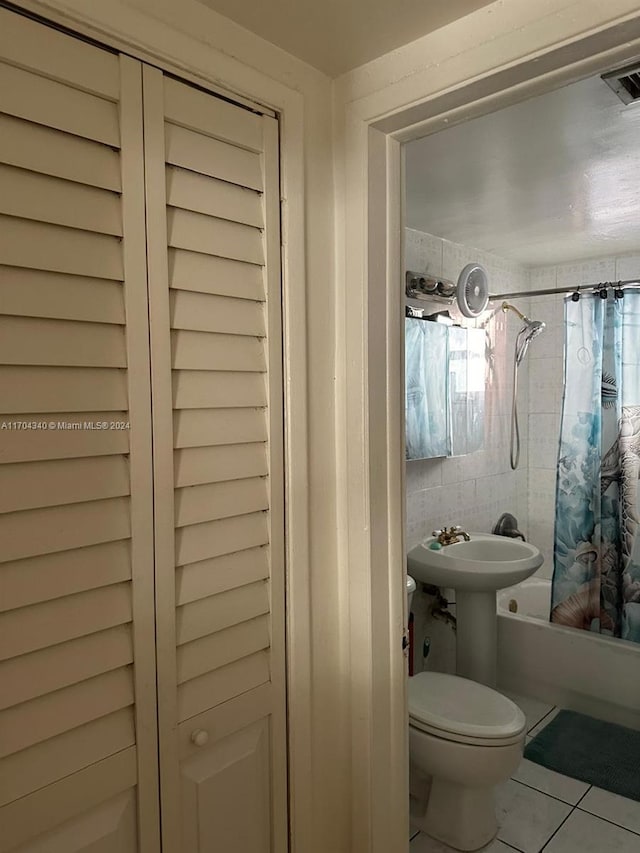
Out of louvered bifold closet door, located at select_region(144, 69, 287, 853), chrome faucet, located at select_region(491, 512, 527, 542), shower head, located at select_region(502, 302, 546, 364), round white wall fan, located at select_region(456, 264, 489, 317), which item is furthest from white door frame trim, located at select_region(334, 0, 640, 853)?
shower head, located at select_region(502, 302, 546, 364)

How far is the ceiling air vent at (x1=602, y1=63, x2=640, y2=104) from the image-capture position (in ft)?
4.64

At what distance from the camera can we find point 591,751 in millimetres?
2545

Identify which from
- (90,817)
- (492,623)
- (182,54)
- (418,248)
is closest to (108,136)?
(182,54)

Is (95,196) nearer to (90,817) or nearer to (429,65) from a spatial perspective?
→ (429,65)

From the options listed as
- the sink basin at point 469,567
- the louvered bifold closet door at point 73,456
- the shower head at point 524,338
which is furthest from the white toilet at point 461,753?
the shower head at point 524,338

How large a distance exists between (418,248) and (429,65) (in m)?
1.65

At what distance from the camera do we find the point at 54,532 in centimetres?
96

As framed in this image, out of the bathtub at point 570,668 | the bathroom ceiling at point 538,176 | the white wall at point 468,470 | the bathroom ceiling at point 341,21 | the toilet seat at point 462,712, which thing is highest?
the bathroom ceiling at point 538,176

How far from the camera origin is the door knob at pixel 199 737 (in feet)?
3.77

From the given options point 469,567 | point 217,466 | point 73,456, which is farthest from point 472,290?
point 73,456

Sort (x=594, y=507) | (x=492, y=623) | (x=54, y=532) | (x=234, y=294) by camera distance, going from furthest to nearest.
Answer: (x=594, y=507) < (x=492, y=623) < (x=234, y=294) < (x=54, y=532)

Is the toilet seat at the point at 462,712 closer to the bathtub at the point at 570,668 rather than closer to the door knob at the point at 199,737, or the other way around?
the bathtub at the point at 570,668

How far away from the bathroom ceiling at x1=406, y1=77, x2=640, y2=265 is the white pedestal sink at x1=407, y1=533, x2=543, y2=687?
1425 millimetres

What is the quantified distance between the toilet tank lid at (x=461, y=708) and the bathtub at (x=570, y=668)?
85cm
